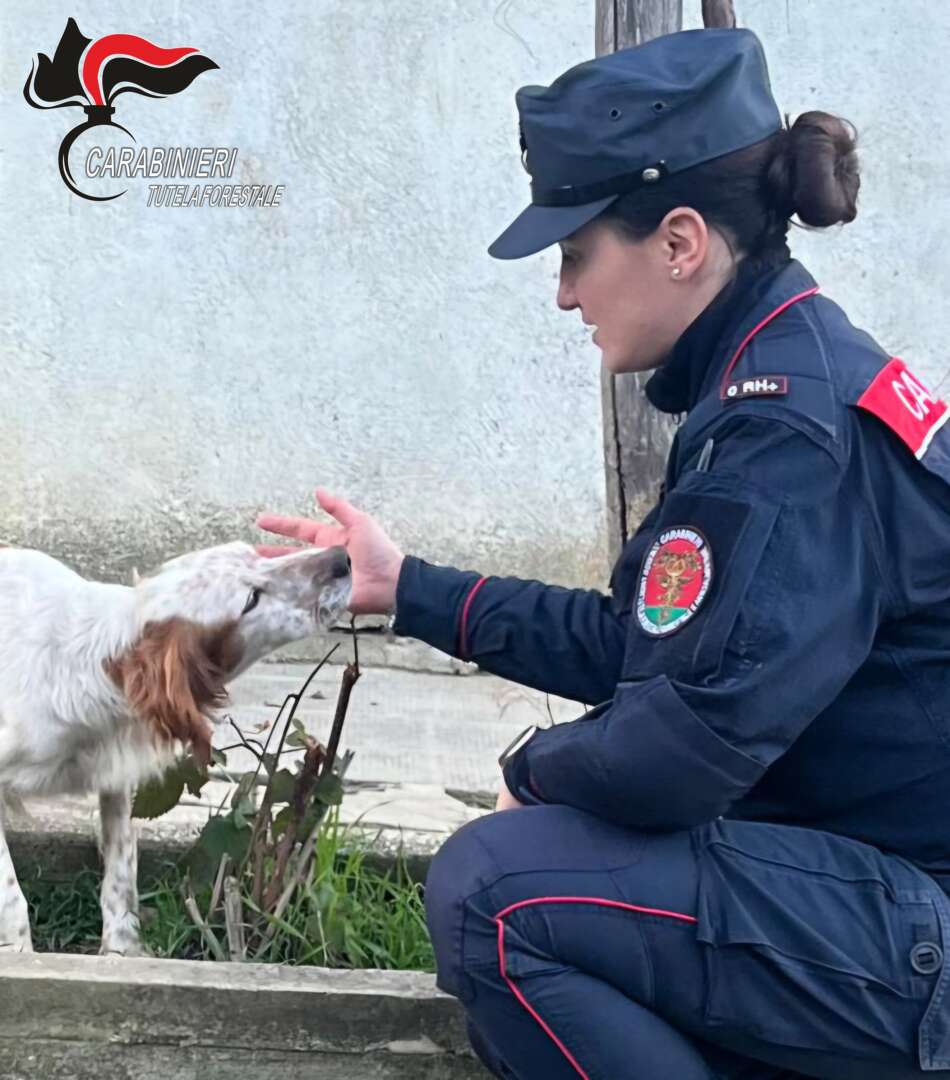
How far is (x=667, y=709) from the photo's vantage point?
1858 millimetres

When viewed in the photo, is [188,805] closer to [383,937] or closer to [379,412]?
[383,937]

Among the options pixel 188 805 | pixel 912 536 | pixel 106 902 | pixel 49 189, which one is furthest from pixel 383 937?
pixel 49 189

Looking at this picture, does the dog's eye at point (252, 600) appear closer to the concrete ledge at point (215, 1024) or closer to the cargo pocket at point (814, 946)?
the concrete ledge at point (215, 1024)

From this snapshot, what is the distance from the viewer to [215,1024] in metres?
2.55

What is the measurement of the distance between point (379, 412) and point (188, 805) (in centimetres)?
233

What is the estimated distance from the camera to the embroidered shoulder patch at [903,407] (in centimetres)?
193

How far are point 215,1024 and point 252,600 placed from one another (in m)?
0.93

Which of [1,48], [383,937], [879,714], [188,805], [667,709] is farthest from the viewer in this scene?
[1,48]

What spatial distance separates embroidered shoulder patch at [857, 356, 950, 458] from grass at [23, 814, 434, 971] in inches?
60.0

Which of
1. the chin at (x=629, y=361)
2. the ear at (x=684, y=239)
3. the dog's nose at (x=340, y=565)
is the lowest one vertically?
the dog's nose at (x=340, y=565)

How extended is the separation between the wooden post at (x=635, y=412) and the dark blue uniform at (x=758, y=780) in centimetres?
90

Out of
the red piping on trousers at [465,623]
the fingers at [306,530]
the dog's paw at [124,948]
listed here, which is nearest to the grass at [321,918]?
the dog's paw at [124,948]

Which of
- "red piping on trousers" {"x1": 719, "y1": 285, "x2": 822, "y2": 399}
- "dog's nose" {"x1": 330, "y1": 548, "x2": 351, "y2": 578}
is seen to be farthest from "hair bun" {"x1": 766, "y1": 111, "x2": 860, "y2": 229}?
"dog's nose" {"x1": 330, "y1": 548, "x2": 351, "y2": 578}

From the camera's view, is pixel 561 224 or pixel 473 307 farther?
pixel 473 307
